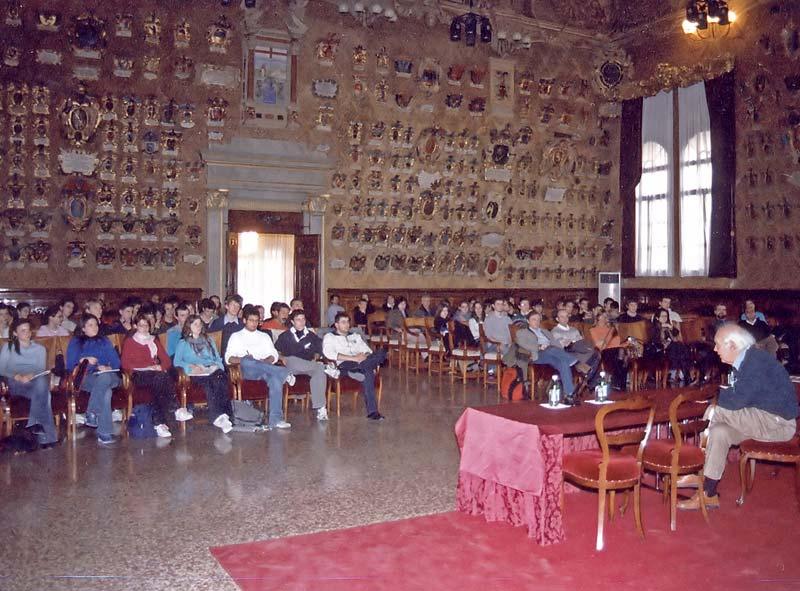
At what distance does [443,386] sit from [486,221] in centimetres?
800

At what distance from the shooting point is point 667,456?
17.4 ft

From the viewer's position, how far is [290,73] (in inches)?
647

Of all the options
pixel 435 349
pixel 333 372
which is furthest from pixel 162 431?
pixel 435 349

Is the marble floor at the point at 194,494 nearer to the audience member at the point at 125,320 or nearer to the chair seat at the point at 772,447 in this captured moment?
the audience member at the point at 125,320

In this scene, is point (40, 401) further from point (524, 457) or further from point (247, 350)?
point (524, 457)

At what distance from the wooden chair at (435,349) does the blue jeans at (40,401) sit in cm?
664

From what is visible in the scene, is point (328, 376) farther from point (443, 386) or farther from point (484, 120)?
point (484, 120)

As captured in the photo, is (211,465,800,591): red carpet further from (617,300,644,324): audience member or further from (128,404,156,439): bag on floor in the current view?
(617,300,644,324): audience member

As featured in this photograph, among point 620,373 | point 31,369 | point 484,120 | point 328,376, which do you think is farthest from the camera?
point 484,120

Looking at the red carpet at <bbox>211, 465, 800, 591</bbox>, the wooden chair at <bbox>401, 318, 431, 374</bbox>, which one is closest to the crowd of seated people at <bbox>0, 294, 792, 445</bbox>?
the wooden chair at <bbox>401, 318, 431, 374</bbox>

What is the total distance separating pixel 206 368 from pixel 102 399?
1.15 m

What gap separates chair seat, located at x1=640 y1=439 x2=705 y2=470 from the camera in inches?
206

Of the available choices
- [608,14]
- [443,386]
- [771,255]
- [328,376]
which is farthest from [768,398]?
[608,14]

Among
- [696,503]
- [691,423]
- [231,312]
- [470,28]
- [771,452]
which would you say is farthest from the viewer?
[470,28]
